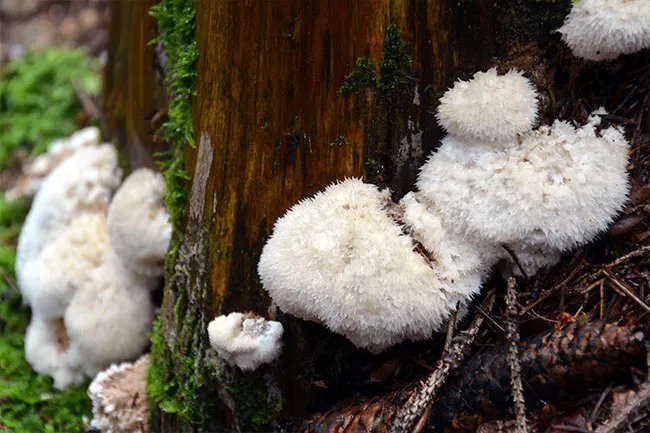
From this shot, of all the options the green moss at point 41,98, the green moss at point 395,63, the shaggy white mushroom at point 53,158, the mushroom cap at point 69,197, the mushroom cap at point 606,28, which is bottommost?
the mushroom cap at point 606,28

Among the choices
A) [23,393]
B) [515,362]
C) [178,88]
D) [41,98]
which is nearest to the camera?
[515,362]

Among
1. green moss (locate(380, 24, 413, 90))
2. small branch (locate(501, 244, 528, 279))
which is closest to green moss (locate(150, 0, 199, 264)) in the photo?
green moss (locate(380, 24, 413, 90))

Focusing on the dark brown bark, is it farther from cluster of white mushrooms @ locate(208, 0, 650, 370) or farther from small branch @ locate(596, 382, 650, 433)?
small branch @ locate(596, 382, 650, 433)

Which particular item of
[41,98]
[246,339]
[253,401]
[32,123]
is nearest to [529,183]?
[246,339]

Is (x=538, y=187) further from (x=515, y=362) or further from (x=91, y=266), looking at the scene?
(x=91, y=266)

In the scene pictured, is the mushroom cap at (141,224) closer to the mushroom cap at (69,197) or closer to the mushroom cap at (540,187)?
the mushroom cap at (69,197)

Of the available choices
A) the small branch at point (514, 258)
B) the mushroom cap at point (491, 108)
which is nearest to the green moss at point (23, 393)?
the small branch at point (514, 258)
